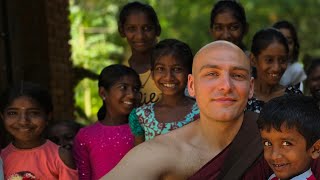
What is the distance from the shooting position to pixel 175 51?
4.42 metres

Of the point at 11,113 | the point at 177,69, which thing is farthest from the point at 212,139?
the point at 11,113

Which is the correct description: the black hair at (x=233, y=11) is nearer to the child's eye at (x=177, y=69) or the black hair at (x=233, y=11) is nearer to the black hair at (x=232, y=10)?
the black hair at (x=232, y=10)

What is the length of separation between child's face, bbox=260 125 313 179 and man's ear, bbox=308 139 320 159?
3 centimetres

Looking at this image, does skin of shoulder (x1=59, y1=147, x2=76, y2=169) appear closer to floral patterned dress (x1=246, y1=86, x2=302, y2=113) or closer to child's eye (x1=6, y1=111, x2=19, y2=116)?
child's eye (x1=6, y1=111, x2=19, y2=116)

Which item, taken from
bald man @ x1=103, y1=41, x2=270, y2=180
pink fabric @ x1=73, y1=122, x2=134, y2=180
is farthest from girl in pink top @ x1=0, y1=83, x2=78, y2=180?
bald man @ x1=103, y1=41, x2=270, y2=180

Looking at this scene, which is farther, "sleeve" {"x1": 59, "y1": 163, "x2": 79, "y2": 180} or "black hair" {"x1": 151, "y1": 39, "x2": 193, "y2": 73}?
"black hair" {"x1": 151, "y1": 39, "x2": 193, "y2": 73}

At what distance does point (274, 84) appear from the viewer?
470 centimetres

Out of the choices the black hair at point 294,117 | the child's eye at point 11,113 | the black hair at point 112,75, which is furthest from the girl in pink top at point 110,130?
the black hair at point 294,117

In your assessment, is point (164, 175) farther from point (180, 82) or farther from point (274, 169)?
point (180, 82)

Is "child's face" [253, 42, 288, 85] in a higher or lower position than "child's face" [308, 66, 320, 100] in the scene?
higher

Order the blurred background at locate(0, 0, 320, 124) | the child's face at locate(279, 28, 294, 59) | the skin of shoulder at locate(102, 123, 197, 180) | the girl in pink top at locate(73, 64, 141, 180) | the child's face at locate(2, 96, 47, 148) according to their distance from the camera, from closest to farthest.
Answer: the skin of shoulder at locate(102, 123, 197, 180) < the child's face at locate(2, 96, 47, 148) < the girl in pink top at locate(73, 64, 141, 180) < the child's face at locate(279, 28, 294, 59) < the blurred background at locate(0, 0, 320, 124)

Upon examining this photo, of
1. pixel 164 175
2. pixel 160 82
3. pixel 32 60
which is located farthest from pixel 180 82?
pixel 32 60

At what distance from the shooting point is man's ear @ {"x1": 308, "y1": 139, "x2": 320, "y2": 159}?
3.28 metres

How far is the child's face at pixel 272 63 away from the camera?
4.68 metres
